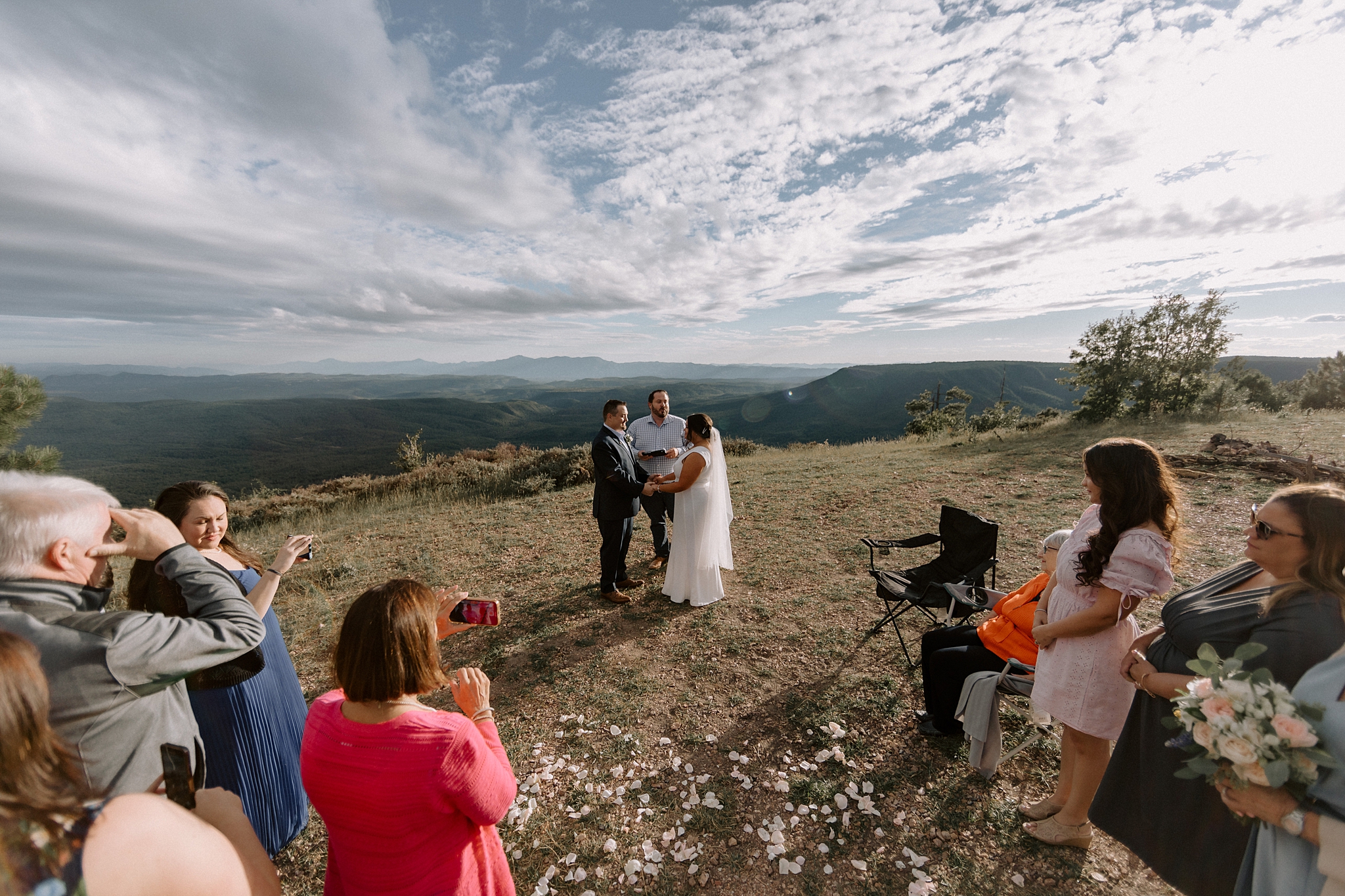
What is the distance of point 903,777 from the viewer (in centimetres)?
352

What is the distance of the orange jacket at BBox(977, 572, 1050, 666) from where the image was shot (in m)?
Result: 3.42

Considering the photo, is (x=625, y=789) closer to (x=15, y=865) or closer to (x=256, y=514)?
(x=15, y=865)

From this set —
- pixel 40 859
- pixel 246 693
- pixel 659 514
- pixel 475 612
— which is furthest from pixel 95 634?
pixel 659 514

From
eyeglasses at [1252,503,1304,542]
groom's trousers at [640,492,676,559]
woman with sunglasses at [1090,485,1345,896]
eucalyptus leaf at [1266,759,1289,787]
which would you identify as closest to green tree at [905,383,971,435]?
groom's trousers at [640,492,676,559]

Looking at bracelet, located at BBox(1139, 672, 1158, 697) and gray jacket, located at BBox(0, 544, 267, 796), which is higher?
gray jacket, located at BBox(0, 544, 267, 796)

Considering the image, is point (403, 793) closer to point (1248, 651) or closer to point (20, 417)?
point (1248, 651)

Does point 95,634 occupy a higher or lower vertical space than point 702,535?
higher

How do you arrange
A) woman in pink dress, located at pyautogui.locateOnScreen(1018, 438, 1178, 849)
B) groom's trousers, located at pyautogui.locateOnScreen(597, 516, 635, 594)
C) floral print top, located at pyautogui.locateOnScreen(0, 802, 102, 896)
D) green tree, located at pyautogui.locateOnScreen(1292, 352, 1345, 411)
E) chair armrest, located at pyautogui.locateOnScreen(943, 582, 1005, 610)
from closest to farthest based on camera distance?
floral print top, located at pyautogui.locateOnScreen(0, 802, 102, 896) → woman in pink dress, located at pyautogui.locateOnScreen(1018, 438, 1178, 849) → chair armrest, located at pyautogui.locateOnScreen(943, 582, 1005, 610) → groom's trousers, located at pyautogui.locateOnScreen(597, 516, 635, 594) → green tree, located at pyautogui.locateOnScreen(1292, 352, 1345, 411)

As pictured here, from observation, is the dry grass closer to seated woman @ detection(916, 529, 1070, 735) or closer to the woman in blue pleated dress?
seated woman @ detection(916, 529, 1070, 735)

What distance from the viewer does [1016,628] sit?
3.51 meters

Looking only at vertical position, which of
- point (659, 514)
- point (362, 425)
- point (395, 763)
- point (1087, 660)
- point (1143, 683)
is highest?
point (395, 763)

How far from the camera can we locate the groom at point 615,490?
5855 millimetres

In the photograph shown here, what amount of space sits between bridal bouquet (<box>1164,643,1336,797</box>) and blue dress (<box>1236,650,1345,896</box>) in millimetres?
28

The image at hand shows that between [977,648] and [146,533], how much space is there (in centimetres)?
484
